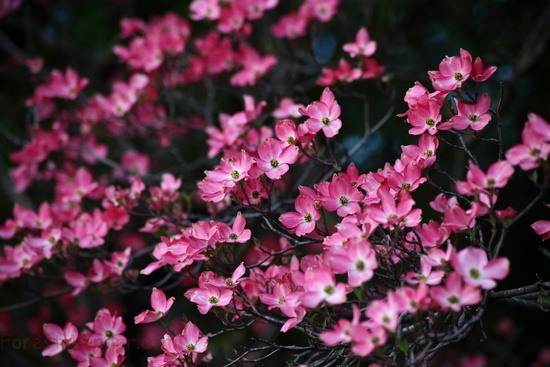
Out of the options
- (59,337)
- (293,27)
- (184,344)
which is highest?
(293,27)

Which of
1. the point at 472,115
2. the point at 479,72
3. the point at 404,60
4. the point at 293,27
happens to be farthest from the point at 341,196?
the point at 404,60

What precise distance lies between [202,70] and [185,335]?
6.04 ft

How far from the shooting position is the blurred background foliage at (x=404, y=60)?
3254mm

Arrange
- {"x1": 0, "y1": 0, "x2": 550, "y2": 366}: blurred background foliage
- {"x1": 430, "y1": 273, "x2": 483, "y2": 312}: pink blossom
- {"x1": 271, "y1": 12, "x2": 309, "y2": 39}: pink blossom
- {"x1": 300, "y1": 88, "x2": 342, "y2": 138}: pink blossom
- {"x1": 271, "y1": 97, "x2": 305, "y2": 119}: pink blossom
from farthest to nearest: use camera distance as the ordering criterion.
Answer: {"x1": 0, "y1": 0, "x2": 550, "y2": 366}: blurred background foliage, {"x1": 271, "y1": 12, "x2": 309, "y2": 39}: pink blossom, {"x1": 271, "y1": 97, "x2": 305, "y2": 119}: pink blossom, {"x1": 300, "y1": 88, "x2": 342, "y2": 138}: pink blossom, {"x1": 430, "y1": 273, "x2": 483, "y2": 312}: pink blossom

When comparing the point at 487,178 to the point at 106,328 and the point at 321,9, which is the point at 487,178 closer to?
the point at 106,328

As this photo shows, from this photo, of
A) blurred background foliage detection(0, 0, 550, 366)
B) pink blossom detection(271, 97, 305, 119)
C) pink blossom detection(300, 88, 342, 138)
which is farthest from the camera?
blurred background foliage detection(0, 0, 550, 366)

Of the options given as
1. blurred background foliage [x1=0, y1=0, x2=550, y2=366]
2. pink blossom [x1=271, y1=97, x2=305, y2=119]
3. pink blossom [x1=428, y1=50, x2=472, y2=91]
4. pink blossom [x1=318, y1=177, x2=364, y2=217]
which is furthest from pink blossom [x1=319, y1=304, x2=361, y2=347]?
blurred background foliage [x1=0, y1=0, x2=550, y2=366]

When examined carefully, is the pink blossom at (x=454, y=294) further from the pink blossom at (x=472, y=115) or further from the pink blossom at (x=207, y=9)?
the pink blossom at (x=207, y=9)

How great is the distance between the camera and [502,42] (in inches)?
137

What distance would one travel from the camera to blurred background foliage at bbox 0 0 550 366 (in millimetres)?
Answer: 3254

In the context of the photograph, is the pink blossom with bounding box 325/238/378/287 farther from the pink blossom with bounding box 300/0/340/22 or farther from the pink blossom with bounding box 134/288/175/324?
the pink blossom with bounding box 300/0/340/22

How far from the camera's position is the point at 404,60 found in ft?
13.3

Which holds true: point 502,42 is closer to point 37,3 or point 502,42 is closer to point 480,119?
point 480,119

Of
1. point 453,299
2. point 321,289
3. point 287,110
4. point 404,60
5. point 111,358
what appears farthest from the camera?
point 404,60
